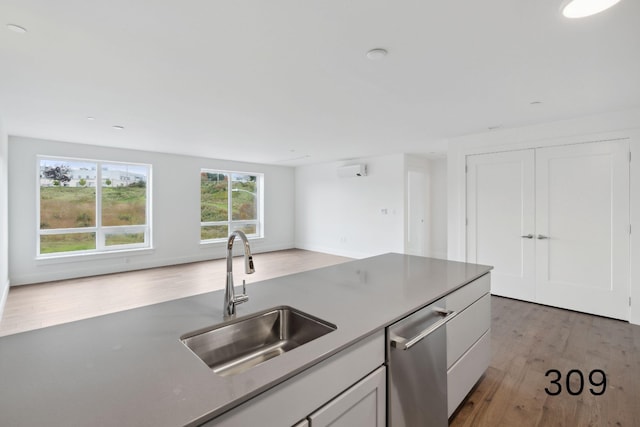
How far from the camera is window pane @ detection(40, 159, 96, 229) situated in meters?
5.17

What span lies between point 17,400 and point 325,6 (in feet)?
6.52

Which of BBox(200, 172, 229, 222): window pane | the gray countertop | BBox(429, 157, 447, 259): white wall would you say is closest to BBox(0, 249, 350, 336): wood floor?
BBox(200, 172, 229, 222): window pane

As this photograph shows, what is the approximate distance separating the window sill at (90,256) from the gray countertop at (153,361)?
527 centimetres

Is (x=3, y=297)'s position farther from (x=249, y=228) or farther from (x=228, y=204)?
(x=249, y=228)

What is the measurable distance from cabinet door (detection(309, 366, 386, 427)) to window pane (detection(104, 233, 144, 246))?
20.3ft

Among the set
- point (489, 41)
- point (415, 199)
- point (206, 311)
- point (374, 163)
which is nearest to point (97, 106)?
point (206, 311)

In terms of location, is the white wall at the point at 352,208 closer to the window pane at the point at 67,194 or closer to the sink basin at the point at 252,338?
the window pane at the point at 67,194

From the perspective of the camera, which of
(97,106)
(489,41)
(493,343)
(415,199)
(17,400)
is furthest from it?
(415,199)

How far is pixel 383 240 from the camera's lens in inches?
266

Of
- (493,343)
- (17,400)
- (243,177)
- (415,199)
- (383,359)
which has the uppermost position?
(243,177)

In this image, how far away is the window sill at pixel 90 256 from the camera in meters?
5.07

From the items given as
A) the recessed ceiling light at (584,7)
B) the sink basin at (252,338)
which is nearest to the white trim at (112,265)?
the sink basin at (252,338)

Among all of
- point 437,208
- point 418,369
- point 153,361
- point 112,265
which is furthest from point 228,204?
point 153,361

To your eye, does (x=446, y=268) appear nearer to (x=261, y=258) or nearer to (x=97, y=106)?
(x=97, y=106)
